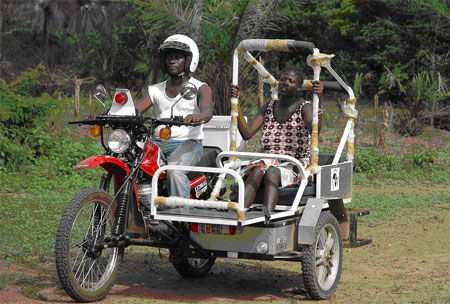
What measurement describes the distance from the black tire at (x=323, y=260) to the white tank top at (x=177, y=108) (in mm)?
1176

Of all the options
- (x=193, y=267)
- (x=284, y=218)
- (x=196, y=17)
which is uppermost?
(x=196, y=17)

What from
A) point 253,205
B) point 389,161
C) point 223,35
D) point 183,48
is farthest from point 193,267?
point 223,35

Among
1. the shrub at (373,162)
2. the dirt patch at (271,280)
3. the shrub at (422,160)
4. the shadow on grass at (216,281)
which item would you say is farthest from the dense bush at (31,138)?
the shadow on grass at (216,281)

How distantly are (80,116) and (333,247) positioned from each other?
16803mm

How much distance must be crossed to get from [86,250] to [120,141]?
31.3 inches

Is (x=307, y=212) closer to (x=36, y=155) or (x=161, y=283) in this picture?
(x=161, y=283)

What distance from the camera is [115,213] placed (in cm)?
676

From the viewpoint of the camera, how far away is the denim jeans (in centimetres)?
688

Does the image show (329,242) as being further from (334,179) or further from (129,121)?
(129,121)

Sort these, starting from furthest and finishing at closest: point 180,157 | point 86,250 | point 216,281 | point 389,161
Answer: point 389,161
point 216,281
point 180,157
point 86,250

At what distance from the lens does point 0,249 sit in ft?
28.4

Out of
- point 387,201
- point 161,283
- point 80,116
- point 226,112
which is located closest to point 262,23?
point 226,112

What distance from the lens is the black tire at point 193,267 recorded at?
7.75 m

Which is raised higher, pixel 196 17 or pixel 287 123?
pixel 196 17
